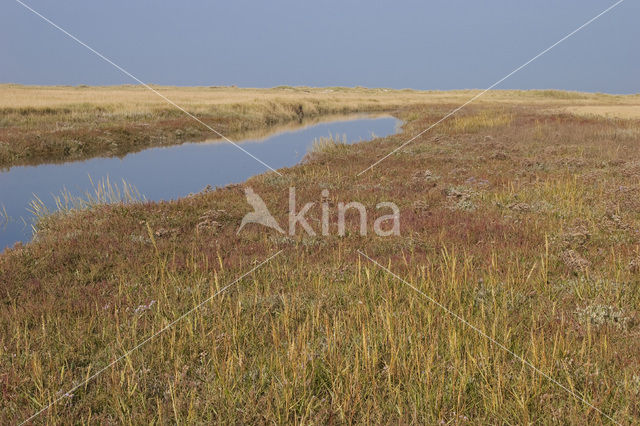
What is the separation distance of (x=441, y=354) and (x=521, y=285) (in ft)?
7.24

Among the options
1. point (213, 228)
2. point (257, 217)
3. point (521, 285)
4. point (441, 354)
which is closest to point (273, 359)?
point (441, 354)

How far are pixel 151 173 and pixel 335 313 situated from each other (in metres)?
16.2

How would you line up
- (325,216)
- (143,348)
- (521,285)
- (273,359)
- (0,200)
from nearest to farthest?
(273,359) < (143,348) < (521,285) < (325,216) < (0,200)

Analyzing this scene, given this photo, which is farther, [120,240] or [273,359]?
[120,240]

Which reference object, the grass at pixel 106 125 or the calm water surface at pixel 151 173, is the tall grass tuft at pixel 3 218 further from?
the grass at pixel 106 125

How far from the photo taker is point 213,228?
9.29 m

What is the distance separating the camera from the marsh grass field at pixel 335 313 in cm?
384

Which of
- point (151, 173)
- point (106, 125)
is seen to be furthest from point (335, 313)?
point (106, 125)

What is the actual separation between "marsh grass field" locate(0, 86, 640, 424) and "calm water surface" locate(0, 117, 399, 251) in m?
3.45

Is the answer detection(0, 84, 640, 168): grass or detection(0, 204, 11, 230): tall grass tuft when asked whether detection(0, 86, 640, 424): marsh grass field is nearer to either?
detection(0, 204, 11, 230): tall grass tuft

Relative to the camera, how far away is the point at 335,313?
5516 mm

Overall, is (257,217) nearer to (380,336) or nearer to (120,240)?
(120,240)

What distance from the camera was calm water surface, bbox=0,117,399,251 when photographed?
14.0 meters

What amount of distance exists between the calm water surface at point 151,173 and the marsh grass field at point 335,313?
345 centimetres
